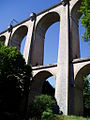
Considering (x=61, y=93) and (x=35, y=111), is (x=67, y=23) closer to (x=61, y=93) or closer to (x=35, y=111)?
(x=61, y=93)

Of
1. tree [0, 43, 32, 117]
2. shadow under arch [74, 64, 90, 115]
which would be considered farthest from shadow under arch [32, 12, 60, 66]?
shadow under arch [74, 64, 90, 115]

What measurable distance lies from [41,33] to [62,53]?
8.95 metres

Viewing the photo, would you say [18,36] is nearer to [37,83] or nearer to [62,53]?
[37,83]

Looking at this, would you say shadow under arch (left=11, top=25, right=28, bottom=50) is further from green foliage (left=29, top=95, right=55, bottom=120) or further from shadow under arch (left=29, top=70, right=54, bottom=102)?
green foliage (left=29, top=95, right=55, bottom=120)

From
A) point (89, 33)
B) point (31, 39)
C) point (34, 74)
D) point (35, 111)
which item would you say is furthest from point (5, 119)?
point (31, 39)

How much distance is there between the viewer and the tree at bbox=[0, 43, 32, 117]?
18.3 metres

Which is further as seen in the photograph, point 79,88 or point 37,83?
point 37,83

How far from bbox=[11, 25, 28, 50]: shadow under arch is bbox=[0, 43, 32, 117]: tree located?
11.6 metres

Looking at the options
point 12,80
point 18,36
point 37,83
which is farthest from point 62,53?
point 18,36

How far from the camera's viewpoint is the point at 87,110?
30703 mm

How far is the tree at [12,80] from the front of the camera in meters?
18.3

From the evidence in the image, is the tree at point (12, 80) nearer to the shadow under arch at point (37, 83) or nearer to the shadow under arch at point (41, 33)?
the shadow under arch at point (37, 83)

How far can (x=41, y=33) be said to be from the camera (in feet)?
93.9

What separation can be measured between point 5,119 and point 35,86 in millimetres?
9040
